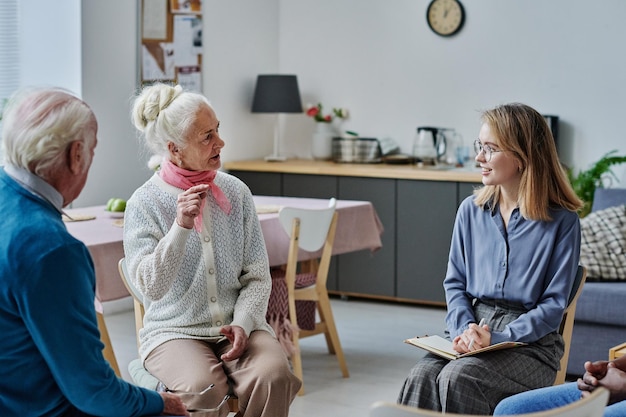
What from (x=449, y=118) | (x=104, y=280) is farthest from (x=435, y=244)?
(x=104, y=280)

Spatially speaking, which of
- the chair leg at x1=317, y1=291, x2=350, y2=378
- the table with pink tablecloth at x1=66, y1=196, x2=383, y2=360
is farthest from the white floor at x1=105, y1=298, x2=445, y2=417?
the table with pink tablecloth at x1=66, y1=196, x2=383, y2=360

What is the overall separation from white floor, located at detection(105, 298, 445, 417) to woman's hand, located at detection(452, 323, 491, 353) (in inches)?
46.1

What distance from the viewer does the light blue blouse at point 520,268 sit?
2.70 metres

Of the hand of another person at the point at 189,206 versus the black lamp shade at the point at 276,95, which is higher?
the black lamp shade at the point at 276,95

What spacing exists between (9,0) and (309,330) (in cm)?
242

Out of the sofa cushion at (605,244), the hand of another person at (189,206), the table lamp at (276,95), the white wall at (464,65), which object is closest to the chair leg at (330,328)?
the sofa cushion at (605,244)

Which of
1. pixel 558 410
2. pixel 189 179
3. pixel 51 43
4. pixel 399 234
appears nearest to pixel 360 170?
pixel 399 234

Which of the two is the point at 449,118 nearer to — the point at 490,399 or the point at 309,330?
the point at 309,330

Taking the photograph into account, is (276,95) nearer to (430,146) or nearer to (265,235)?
(430,146)

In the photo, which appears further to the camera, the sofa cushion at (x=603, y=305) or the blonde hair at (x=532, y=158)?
the sofa cushion at (x=603, y=305)

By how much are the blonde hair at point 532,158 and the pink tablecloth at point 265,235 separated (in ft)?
4.94

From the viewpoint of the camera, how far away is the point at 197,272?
9.28 feet

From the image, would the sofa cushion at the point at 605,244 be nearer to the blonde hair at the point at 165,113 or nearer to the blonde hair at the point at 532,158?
the blonde hair at the point at 532,158

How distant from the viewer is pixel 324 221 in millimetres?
4074
